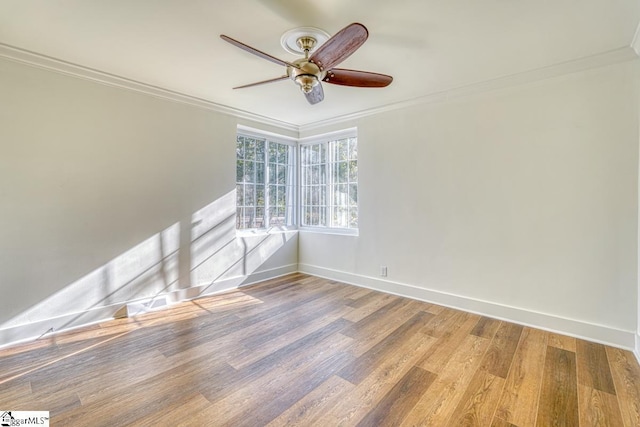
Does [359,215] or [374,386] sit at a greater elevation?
[359,215]

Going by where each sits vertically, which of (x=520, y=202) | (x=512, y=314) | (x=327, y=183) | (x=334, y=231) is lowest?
(x=512, y=314)

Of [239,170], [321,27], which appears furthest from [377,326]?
[239,170]

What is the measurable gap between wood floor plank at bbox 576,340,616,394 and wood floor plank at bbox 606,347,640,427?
3cm

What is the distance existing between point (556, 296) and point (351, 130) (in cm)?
309

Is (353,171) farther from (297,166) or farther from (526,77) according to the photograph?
(526,77)

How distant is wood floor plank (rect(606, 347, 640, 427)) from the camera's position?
64.9 inches

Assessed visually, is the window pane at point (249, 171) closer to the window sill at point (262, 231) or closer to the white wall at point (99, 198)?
the white wall at point (99, 198)

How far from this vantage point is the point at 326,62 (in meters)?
1.94

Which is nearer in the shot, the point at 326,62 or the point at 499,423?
the point at 499,423

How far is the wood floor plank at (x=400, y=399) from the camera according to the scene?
62.8 inches

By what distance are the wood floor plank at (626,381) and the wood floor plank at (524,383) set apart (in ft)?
1.29

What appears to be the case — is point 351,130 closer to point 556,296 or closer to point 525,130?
point 525,130

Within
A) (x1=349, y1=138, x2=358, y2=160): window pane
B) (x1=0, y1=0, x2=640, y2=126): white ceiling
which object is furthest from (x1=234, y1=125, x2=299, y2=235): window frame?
(x1=0, y1=0, x2=640, y2=126): white ceiling

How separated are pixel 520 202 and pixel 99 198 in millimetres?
4177
